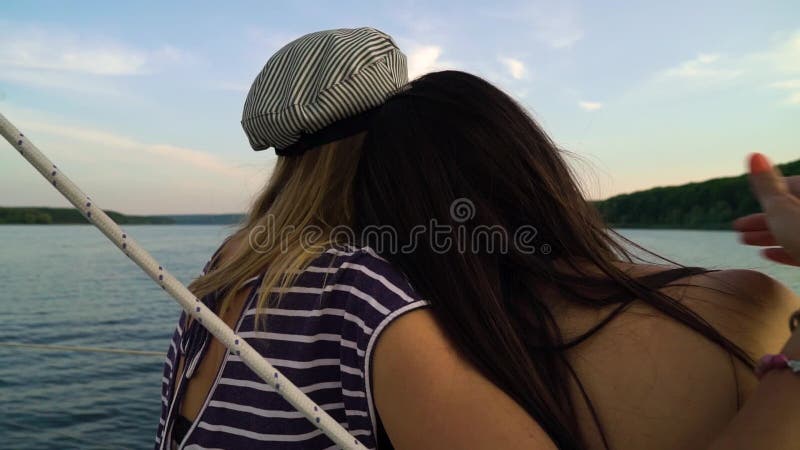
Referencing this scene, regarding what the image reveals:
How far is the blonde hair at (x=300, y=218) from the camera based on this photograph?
3.02 ft

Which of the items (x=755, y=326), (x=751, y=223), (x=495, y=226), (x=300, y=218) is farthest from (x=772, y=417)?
(x=300, y=218)

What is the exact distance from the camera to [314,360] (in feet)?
2.61

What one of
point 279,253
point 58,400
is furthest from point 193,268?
point 279,253

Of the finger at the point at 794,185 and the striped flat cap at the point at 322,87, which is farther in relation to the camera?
the striped flat cap at the point at 322,87

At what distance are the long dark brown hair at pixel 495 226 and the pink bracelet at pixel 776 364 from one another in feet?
0.37

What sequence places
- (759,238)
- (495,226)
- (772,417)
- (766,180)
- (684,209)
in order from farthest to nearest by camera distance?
(684,209), (495,226), (759,238), (766,180), (772,417)

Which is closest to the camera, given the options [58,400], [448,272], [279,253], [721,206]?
[448,272]

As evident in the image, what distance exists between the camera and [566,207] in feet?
3.12

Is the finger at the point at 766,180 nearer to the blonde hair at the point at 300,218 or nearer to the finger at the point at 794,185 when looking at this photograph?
the finger at the point at 794,185

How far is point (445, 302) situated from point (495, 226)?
0.18 meters

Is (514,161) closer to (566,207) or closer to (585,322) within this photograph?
(566,207)

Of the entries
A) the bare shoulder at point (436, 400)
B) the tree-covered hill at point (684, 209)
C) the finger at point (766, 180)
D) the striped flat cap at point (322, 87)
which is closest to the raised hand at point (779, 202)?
the finger at point (766, 180)

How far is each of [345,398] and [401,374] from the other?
5.0 inches

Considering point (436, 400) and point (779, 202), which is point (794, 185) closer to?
point (779, 202)
